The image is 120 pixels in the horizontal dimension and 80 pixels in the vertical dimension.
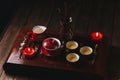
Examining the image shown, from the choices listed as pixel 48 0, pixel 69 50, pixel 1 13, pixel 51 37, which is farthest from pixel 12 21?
pixel 69 50

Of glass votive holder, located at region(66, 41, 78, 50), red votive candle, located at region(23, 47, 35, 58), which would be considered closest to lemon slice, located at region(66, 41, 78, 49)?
glass votive holder, located at region(66, 41, 78, 50)

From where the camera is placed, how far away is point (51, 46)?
84.5 inches

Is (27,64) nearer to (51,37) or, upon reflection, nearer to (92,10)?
(51,37)

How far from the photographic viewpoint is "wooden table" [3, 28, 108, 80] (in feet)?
6.64

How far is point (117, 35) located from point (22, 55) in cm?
86

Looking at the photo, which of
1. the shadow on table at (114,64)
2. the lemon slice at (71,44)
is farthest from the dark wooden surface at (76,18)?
the lemon slice at (71,44)

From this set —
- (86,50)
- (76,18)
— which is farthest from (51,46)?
(76,18)

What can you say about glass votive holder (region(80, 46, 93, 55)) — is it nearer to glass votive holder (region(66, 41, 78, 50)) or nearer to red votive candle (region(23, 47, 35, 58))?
glass votive holder (region(66, 41, 78, 50))

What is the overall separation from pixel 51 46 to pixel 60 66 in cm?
18

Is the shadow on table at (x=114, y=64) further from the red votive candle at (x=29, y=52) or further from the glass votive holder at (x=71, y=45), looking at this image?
the red votive candle at (x=29, y=52)

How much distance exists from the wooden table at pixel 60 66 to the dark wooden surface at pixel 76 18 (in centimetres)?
18

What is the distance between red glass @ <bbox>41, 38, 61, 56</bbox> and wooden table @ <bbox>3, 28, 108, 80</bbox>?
0.04 metres

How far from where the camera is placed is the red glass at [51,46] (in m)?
2.09

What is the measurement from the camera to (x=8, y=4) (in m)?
2.86
